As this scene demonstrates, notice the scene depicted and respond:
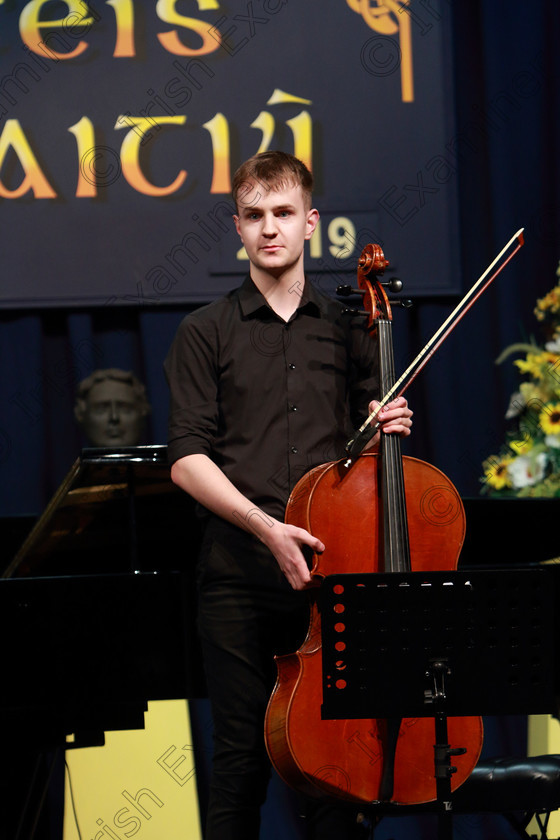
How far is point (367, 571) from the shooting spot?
6.10 ft

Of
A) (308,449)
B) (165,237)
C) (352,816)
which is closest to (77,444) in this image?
(165,237)

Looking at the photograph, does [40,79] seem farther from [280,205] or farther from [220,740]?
[220,740]

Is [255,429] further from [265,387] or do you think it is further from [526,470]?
[526,470]

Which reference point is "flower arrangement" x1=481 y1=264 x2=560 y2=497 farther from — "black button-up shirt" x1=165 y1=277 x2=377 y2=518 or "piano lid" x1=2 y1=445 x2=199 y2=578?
"black button-up shirt" x1=165 y1=277 x2=377 y2=518

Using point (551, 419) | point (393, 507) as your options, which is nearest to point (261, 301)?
point (393, 507)

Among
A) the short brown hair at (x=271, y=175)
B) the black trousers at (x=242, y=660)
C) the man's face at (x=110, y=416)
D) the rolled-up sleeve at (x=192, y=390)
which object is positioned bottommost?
the black trousers at (x=242, y=660)

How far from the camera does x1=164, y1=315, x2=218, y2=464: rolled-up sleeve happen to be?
197 cm

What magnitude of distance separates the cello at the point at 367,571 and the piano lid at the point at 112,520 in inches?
29.9

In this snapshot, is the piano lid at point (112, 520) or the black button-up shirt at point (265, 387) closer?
the black button-up shirt at point (265, 387)

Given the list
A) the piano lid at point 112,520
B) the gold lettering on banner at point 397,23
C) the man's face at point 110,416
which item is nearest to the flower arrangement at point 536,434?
the gold lettering on banner at point 397,23

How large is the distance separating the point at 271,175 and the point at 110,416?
64.5 inches

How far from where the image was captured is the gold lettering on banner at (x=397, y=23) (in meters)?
3.73

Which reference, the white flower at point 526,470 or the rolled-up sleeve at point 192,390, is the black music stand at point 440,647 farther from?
the white flower at point 526,470

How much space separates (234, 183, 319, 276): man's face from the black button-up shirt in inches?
4.3
